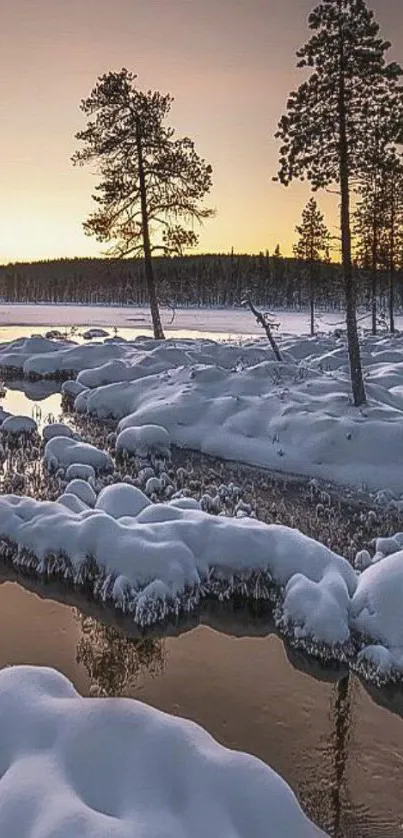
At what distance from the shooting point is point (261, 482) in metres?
11.0

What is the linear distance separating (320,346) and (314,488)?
1511 cm

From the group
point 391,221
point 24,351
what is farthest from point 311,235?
point 24,351

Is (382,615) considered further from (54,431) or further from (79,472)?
(54,431)

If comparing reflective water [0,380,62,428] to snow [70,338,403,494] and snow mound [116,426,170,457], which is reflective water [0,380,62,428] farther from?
snow mound [116,426,170,457]

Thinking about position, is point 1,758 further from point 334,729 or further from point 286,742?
point 334,729

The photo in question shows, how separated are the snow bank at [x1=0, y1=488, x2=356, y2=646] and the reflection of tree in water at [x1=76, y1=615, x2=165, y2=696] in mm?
301

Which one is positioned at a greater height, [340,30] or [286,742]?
[340,30]

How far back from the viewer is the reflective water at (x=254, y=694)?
4395mm

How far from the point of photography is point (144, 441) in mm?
12570

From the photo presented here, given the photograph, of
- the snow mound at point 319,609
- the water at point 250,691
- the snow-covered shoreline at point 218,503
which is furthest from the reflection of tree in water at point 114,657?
the snow mound at point 319,609

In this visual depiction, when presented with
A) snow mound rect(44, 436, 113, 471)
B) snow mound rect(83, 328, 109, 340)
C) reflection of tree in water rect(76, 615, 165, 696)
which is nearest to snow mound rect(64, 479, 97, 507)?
snow mound rect(44, 436, 113, 471)

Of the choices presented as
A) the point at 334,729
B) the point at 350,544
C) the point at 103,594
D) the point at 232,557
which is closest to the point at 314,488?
the point at 350,544

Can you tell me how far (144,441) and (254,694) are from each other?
7388 millimetres

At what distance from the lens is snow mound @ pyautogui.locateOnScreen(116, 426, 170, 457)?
12.5 meters
